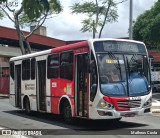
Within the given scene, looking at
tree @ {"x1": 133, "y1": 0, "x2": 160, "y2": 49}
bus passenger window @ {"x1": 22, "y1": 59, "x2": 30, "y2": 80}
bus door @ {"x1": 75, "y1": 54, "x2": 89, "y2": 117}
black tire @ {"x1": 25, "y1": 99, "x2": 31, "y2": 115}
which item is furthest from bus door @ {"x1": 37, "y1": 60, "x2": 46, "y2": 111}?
tree @ {"x1": 133, "y1": 0, "x2": 160, "y2": 49}

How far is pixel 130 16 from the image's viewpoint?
24.0 m

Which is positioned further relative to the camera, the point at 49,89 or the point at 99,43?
the point at 49,89

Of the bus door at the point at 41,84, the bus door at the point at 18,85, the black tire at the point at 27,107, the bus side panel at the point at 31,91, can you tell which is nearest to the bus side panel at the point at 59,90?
the bus door at the point at 41,84

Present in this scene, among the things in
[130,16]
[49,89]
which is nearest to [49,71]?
[49,89]

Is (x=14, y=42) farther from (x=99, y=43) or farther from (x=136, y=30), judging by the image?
(x=99, y=43)

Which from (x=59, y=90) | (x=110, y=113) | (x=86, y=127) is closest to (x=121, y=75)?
(x=110, y=113)

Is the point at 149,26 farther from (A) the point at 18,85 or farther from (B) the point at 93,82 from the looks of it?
(B) the point at 93,82

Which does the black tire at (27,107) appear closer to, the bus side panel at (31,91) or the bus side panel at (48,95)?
the bus side panel at (31,91)

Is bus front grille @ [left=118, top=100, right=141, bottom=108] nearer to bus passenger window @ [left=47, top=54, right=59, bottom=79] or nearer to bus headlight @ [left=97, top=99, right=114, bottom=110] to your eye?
bus headlight @ [left=97, top=99, right=114, bottom=110]

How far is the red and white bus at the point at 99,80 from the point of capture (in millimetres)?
12539

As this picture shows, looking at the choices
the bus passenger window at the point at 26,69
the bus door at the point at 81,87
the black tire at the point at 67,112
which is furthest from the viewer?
the bus passenger window at the point at 26,69

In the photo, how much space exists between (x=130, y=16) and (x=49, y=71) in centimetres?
976

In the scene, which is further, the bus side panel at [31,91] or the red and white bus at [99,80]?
the bus side panel at [31,91]

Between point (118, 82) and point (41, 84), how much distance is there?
4887 millimetres
